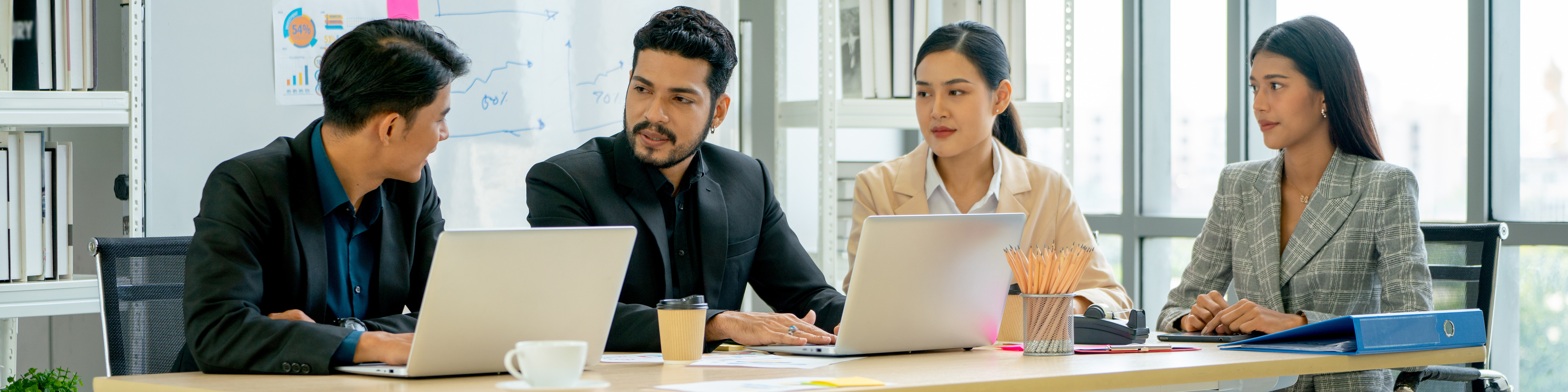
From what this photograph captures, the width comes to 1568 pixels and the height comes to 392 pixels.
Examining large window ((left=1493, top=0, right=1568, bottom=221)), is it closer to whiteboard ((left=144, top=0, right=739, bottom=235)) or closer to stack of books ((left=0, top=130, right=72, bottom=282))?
whiteboard ((left=144, top=0, right=739, bottom=235))

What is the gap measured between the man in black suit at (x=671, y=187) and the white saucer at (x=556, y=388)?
0.66 metres

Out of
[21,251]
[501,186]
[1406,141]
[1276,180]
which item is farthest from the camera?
[1406,141]

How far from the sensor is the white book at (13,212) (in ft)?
7.75

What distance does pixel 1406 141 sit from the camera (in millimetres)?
3506

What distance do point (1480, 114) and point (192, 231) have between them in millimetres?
3035

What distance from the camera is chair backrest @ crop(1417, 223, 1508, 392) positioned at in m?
2.11

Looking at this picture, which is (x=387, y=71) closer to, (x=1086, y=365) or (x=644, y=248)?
(x=644, y=248)

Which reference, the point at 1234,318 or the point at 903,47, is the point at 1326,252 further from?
the point at 903,47

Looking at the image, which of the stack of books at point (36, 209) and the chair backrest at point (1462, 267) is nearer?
the chair backrest at point (1462, 267)

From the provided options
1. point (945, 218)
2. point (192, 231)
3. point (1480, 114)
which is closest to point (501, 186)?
point (192, 231)

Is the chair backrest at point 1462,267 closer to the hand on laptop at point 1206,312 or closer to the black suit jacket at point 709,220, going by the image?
the hand on laptop at point 1206,312

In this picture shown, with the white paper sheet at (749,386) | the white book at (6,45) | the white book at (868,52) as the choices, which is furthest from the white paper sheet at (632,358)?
the white book at (868,52)

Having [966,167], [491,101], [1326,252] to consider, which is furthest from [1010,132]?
[491,101]

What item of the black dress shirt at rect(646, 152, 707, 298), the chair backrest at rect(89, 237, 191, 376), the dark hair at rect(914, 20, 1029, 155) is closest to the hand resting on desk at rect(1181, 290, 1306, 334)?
the dark hair at rect(914, 20, 1029, 155)
